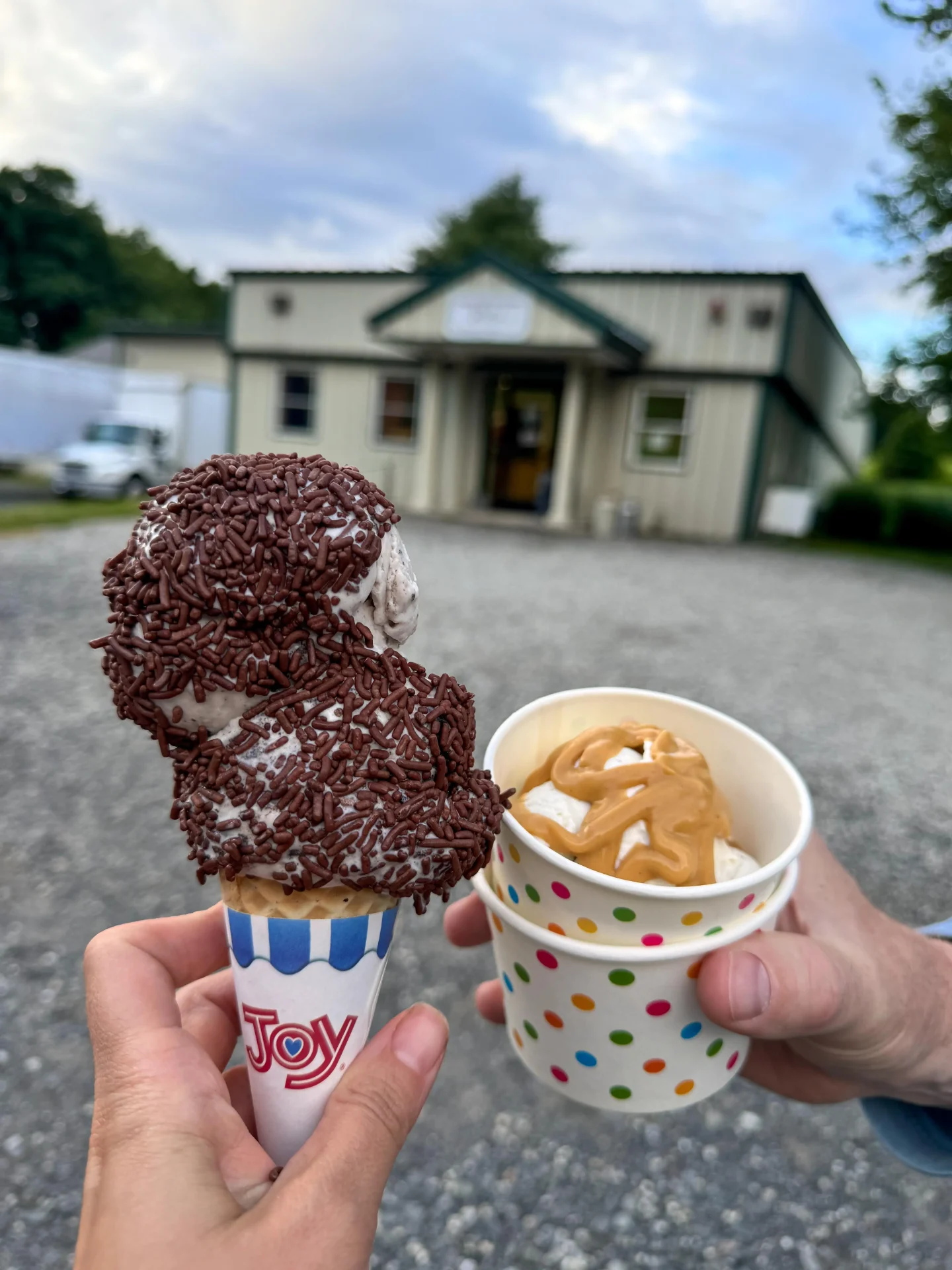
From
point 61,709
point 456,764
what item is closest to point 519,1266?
point 456,764

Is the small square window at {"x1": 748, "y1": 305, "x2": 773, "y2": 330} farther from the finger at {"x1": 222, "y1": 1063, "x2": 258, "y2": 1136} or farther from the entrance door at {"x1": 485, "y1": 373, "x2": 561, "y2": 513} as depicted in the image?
the finger at {"x1": 222, "y1": 1063, "x2": 258, "y2": 1136}

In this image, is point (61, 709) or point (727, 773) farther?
point (61, 709)

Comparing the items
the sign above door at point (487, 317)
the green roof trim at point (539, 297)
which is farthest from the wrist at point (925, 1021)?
the sign above door at point (487, 317)

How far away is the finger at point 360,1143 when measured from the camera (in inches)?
43.9

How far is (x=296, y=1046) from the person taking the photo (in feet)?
4.50

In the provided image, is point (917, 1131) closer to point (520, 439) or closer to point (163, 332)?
point (520, 439)

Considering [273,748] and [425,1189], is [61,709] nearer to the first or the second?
→ [425,1189]

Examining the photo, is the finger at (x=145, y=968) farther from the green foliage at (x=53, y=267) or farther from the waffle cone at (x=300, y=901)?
the green foliage at (x=53, y=267)

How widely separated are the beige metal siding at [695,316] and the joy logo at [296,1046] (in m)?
17.4

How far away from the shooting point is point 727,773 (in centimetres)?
189

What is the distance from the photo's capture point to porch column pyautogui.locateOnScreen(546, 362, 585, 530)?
54.1 feet

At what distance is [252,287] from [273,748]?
70.8 ft

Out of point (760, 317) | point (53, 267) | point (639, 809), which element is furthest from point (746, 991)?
point (53, 267)

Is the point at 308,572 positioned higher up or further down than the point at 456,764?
higher up
